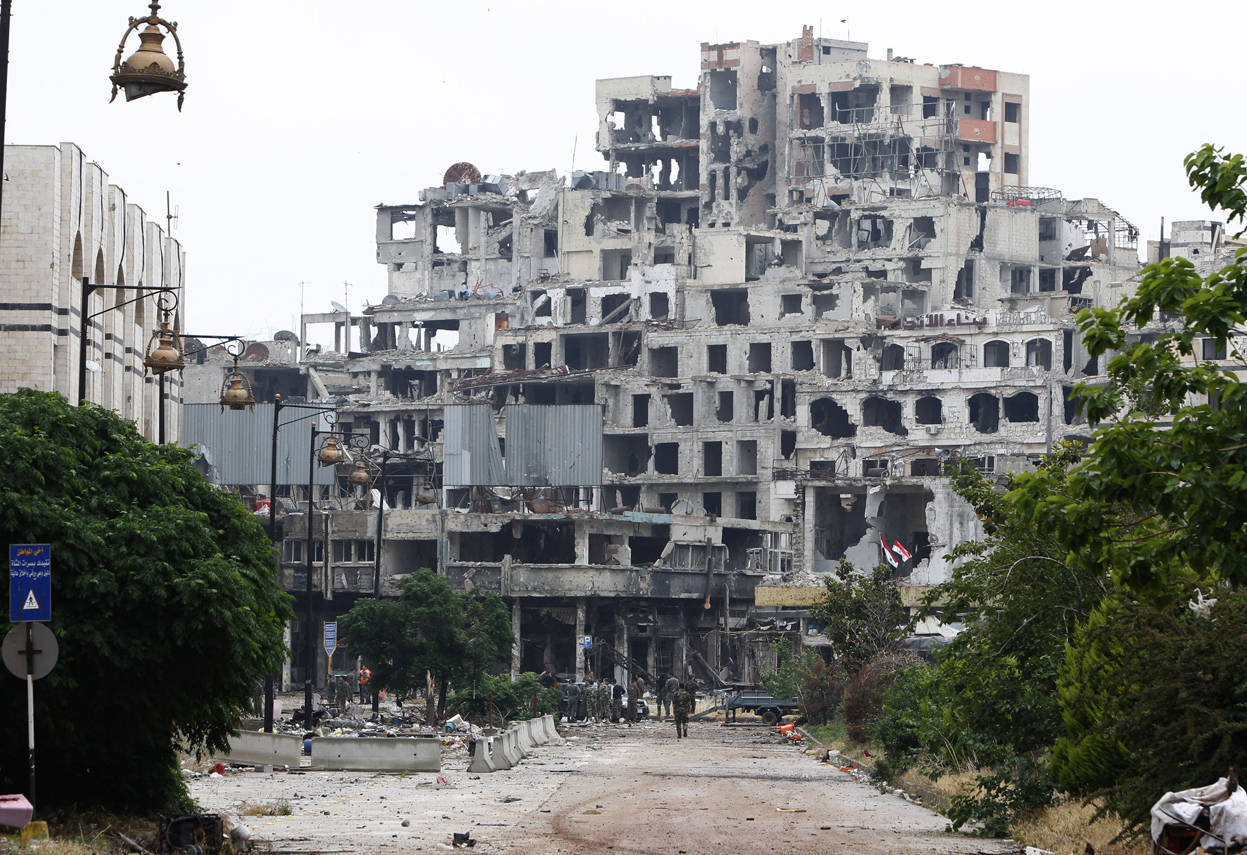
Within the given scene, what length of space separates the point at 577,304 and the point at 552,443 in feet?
73.0

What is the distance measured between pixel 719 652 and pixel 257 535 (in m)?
72.0

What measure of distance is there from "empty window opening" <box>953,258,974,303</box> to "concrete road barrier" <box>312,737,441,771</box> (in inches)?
3370

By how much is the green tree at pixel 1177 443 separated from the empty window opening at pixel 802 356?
316ft

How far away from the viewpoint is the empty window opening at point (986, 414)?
343 ft

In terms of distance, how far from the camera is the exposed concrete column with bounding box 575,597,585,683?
8831cm

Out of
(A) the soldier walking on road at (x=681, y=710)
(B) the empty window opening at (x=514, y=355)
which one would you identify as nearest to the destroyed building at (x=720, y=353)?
(B) the empty window opening at (x=514, y=355)

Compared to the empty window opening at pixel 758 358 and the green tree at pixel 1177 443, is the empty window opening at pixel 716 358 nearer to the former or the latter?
the empty window opening at pixel 758 358

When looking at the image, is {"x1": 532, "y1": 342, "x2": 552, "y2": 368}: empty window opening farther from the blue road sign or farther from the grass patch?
the blue road sign

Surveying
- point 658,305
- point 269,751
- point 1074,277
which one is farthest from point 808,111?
point 269,751

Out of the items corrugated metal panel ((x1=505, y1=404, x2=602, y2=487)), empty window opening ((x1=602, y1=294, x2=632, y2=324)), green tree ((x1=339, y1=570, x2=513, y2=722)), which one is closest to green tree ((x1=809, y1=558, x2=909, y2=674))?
green tree ((x1=339, y1=570, x2=513, y2=722))

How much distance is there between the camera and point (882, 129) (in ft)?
420

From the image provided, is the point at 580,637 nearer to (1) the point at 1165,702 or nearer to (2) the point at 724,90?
(2) the point at 724,90

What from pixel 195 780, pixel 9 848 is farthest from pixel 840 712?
pixel 9 848

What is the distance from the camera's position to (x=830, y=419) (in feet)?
359
